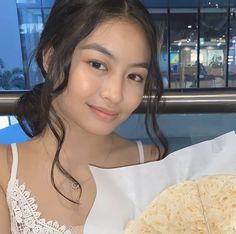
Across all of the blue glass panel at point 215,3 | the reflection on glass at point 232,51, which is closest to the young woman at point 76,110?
the reflection on glass at point 232,51

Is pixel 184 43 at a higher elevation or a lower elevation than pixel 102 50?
lower

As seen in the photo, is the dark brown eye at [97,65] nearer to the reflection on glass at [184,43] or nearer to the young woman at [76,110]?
the young woman at [76,110]

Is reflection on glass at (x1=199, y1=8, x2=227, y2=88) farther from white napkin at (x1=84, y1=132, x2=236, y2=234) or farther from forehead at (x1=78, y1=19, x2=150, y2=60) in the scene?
white napkin at (x1=84, y1=132, x2=236, y2=234)

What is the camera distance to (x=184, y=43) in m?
7.95

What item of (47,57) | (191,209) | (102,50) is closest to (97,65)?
(102,50)

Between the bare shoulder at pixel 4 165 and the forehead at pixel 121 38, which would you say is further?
the bare shoulder at pixel 4 165

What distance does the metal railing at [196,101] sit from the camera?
685 mm

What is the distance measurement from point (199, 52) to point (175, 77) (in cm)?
82

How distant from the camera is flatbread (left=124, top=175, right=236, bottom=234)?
0.40 meters

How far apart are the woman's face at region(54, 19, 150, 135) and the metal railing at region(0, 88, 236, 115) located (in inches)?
3.1

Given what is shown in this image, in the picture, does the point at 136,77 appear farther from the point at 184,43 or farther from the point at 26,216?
the point at 184,43

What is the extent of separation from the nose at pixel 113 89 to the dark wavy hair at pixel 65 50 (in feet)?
0.36

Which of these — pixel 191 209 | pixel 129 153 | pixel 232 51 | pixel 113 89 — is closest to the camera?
pixel 191 209

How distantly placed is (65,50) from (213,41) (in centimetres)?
767
